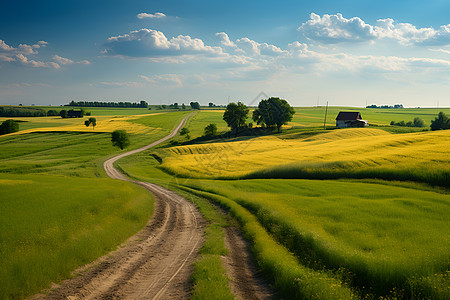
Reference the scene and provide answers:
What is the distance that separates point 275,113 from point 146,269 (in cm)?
9125

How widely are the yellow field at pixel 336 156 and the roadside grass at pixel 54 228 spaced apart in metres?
22.4

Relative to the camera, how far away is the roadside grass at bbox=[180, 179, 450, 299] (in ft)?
36.5

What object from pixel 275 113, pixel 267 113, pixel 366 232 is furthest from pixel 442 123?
pixel 366 232

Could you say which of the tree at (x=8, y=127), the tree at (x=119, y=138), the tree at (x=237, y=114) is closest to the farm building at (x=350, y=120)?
the tree at (x=237, y=114)

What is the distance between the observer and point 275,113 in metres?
100

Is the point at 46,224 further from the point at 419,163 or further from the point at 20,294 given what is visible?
the point at 419,163

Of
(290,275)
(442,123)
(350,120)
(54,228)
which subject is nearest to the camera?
(290,275)

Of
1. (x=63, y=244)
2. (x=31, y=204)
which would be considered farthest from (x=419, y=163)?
(x=31, y=204)

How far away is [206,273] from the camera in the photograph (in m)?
12.5

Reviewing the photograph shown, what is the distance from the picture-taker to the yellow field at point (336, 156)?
107 ft

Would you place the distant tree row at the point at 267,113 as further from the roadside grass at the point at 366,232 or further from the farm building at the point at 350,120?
the roadside grass at the point at 366,232

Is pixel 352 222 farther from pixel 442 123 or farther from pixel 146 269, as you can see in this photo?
pixel 442 123

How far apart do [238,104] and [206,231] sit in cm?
8927

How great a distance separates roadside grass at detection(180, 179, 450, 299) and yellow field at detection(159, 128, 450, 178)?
6.76 meters
